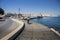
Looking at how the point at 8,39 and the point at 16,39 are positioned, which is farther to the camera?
the point at 16,39

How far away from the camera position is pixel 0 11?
132500 millimetres

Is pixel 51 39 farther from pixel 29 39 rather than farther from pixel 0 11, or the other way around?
pixel 0 11

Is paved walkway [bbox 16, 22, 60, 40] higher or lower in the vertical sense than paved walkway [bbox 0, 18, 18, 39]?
higher

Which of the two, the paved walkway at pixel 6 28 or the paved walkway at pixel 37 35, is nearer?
the paved walkway at pixel 37 35

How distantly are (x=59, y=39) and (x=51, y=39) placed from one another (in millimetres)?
821

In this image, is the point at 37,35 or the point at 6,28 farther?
the point at 6,28

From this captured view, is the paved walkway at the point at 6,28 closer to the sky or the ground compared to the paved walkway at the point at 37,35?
closer to the ground

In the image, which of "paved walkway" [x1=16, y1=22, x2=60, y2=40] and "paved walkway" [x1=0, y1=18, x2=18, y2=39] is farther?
"paved walkway" [x1=0, y1=18, x2=18, y2=39]

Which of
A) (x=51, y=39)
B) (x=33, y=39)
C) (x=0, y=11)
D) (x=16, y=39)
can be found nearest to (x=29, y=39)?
(x=33, y=39)

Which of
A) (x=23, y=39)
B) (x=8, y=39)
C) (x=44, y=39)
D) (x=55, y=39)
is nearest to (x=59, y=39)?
(x=55, y=39)

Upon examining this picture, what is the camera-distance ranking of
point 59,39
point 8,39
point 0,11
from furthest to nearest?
point 0,11
point 59,39
point 8,39

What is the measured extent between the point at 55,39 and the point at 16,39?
406 centimetres

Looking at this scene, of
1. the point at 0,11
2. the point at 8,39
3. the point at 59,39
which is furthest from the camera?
the point at 0,11

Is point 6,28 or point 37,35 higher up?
point 37,35
